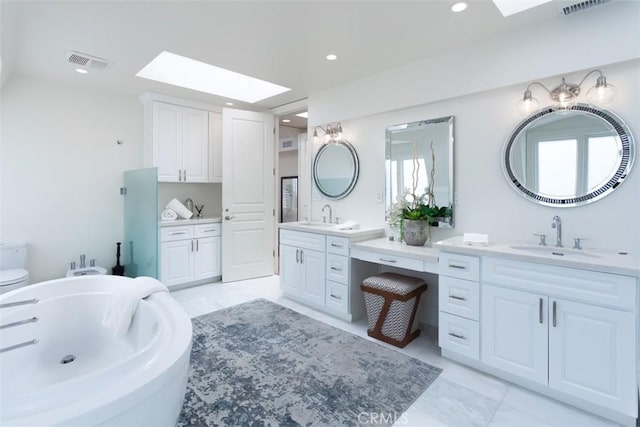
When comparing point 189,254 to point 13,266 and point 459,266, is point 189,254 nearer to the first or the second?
point 13,266

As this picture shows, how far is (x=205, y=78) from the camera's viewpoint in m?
3.91

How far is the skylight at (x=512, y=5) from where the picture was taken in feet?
7.11

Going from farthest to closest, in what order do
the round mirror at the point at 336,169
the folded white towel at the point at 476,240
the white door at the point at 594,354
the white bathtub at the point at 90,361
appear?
the round mirror at the point at 336,169 → the folded white towel at the point at 476,240 → the white door at the point at 594,354 → the white bathtub at the point at 90,361

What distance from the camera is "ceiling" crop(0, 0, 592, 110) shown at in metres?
2.14

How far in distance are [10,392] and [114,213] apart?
2746 millimetres

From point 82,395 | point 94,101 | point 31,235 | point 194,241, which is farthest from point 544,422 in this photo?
point 94,101

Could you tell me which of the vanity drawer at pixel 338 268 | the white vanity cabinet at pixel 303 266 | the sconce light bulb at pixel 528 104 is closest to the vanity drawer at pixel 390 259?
the vanity drawer at pixel 338 268

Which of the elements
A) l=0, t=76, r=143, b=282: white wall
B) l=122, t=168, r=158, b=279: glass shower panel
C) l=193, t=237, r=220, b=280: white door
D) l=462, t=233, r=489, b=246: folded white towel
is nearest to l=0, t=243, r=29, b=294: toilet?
l=0, t=76, r=143, b=282: white wall

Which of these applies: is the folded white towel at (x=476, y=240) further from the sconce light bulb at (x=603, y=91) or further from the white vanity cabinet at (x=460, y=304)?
the sconce light bulb at (x=603, y=91)

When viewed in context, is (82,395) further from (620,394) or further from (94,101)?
(94,101)

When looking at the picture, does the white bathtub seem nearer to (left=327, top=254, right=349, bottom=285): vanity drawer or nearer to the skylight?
(left=327, top=254, right=349, bottom=285): vanity drawer

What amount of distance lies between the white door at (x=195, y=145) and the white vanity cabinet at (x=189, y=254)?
74cm

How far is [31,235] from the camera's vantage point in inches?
139

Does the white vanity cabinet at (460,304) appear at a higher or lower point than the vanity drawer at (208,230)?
lower
